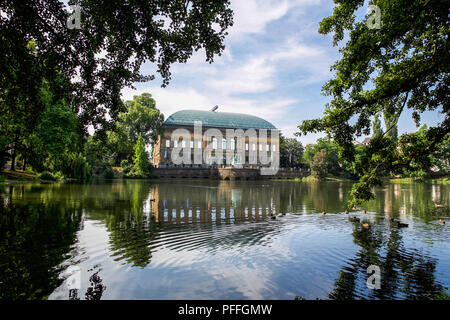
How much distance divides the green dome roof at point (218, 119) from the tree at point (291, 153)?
7.23 metres

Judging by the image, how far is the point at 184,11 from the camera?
6836 mm

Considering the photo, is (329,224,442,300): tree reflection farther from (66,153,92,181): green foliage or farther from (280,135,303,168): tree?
(280,135,303,168): tree

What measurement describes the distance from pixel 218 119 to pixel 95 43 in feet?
261

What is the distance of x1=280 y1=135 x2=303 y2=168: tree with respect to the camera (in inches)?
3526

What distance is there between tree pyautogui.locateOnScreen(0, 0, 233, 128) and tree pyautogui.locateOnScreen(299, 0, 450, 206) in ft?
11.0

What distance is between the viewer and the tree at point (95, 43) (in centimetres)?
610

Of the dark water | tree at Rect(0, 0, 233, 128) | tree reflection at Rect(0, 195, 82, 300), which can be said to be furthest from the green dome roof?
tree at Rect(0, 0, 233, 128)

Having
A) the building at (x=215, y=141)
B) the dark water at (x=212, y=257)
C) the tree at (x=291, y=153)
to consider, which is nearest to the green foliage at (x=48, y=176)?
the dark water at (x=212, y=257)

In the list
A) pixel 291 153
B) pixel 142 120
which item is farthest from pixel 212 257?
pixel 291 153

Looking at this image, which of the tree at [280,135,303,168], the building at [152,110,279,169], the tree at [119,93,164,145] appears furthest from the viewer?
the tree at [280,135,303,168]

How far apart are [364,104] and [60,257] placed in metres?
8.75

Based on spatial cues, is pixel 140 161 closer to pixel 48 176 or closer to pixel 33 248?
pixel 48 176

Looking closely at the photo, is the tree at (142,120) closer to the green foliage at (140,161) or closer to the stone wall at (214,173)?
the green foliage at (140,161)
